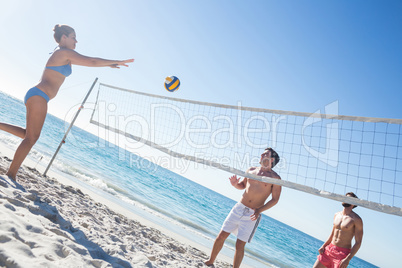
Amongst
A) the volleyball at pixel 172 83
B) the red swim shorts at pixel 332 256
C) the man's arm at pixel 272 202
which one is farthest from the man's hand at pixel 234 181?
A: the volleyball at pixel 172 83

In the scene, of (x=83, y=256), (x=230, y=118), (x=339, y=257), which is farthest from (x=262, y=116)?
(x=83, y=256)

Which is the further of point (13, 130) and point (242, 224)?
point (242, 224)

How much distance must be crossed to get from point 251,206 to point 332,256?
126 cm

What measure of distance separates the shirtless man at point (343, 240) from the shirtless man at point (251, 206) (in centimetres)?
96

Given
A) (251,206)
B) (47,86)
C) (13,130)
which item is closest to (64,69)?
(47,86)

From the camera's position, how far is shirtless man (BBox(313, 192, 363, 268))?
10.4 feet

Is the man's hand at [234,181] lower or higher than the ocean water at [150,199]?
higher

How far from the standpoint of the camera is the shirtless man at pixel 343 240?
10.4 feet

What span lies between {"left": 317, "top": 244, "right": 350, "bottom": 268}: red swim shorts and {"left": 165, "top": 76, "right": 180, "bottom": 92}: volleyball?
408cm

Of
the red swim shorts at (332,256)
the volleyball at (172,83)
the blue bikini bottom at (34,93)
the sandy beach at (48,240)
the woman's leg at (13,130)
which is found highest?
the volleyball at (172,83)

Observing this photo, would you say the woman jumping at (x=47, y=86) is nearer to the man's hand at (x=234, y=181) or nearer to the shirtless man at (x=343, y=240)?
the man's hand at (x=234, y=181)

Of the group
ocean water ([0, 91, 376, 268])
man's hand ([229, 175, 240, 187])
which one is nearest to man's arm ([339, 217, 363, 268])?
man's hand ([229, 175, 240, 187])

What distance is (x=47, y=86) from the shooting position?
2.65 metres

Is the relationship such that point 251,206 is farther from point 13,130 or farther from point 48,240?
point 13,130
